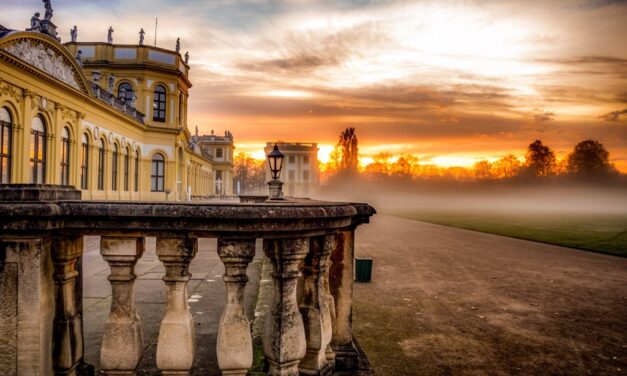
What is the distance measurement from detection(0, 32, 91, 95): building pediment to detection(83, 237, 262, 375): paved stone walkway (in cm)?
1169

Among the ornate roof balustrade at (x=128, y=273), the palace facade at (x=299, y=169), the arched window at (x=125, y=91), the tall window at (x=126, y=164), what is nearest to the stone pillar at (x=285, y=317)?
the ornate roof balustrade at (x=128, y=273)

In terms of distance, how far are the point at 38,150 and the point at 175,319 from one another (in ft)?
67.5

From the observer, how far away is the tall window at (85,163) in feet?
75.9

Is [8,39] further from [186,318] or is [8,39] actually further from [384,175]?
[384,175]

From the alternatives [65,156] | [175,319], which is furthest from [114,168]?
[175,319]

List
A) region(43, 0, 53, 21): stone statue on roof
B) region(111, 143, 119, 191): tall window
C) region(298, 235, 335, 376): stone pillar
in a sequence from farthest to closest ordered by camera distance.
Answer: region(111, 143, 119, 191): tall window < region(43, 0, 53, 21): stone statue on roof < region(298, 235, 335, 376): stone pillar

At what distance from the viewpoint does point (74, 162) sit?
71.7 ft

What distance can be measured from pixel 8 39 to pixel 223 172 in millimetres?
56380

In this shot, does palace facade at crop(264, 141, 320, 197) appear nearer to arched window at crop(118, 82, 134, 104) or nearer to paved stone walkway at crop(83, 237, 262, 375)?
arched window at crop(118, 82, 134, 104)

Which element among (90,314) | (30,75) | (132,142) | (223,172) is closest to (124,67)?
(132,142)

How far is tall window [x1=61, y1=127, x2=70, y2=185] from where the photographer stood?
21.0 meters

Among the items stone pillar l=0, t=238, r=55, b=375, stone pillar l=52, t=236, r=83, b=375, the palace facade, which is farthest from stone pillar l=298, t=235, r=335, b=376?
the palace facade

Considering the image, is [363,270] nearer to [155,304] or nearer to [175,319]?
[155,304]

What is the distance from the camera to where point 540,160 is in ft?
286
